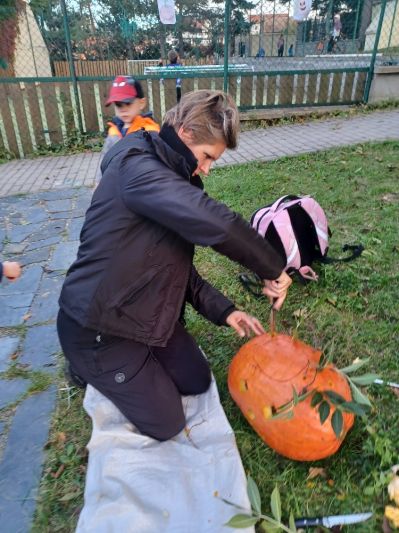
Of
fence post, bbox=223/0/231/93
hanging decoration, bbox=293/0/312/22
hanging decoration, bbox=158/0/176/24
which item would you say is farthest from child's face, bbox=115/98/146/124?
hanging decoration, bbox=293/0/312/22

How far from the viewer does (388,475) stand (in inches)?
65.7

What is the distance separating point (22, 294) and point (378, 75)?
845 cm

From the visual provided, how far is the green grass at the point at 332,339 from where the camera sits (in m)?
1.70

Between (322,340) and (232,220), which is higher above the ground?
(232,220)

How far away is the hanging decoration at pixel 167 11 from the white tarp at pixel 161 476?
25.2 feet

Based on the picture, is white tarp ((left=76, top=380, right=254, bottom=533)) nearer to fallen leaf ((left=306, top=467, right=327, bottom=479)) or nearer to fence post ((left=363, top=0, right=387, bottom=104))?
fallen leaf ((left=306, top=467, right=327, bottom=479))

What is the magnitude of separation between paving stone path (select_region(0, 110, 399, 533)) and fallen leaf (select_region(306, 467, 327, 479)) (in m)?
1.10

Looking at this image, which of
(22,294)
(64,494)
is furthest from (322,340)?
(22,294)

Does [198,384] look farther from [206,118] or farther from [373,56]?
[373,56]

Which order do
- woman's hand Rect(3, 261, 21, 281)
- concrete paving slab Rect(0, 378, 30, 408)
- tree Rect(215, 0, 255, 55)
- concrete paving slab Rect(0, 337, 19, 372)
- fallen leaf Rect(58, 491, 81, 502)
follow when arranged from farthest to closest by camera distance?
tree Rect(215, 0, 255, 55) → concrete paving slab Rect(0, 337, 19, 372) → concrete paving slab Rect(0, 378, 30, 408) → woman's hand Rect(3, 261, 21, 281) → fallen leaf Rect(58, 491, 81, 502)

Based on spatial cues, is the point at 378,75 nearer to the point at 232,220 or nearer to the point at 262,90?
the point at 262,90

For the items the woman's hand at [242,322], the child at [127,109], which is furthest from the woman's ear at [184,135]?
the child at [127,109]

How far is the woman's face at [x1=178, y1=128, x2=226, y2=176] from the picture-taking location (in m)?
1.74

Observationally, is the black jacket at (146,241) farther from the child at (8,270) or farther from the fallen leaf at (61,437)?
the fallen leaf at (61,437)
